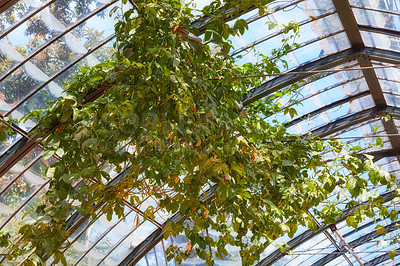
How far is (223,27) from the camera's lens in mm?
2670

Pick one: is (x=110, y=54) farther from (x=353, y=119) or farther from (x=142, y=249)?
(x=142, y=249)

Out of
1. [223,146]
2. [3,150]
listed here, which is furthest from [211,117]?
[3,150]

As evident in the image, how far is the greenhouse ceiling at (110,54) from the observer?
5.58 meters

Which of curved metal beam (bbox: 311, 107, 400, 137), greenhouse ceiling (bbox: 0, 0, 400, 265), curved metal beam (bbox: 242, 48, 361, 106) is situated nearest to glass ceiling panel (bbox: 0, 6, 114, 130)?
greenhouse ceiling (bbox: 0, 0, 400, 265)

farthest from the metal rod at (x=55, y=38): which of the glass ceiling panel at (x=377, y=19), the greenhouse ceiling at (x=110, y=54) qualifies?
the glass ceiling panel at (x=377, y=19)

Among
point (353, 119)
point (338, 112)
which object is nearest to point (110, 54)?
point (338, 112)

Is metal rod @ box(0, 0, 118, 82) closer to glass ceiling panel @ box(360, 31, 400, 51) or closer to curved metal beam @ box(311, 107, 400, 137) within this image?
glass ceiling panel @ box(360, 31, 400, 51)

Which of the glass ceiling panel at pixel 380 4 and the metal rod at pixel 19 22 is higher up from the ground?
the metal rod at pixel 19 22

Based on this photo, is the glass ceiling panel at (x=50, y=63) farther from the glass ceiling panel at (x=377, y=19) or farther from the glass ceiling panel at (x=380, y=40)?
the glass ceiling panel at (x=380, y=40)

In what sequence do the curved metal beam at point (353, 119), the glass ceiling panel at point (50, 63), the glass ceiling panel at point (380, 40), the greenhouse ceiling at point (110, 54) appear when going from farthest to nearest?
the curved metal beam at point (353, 119)
the glass ceiling panel at point (380, 40)
the glass ceiling panel at point (50, 63)
the greenhouse ceiling at point (110, 54)

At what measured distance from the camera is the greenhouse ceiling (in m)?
5.58

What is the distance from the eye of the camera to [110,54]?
20.2ft

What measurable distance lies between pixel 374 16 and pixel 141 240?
21.5 feet

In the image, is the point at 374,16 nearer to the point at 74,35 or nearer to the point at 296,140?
the point at 296,140
